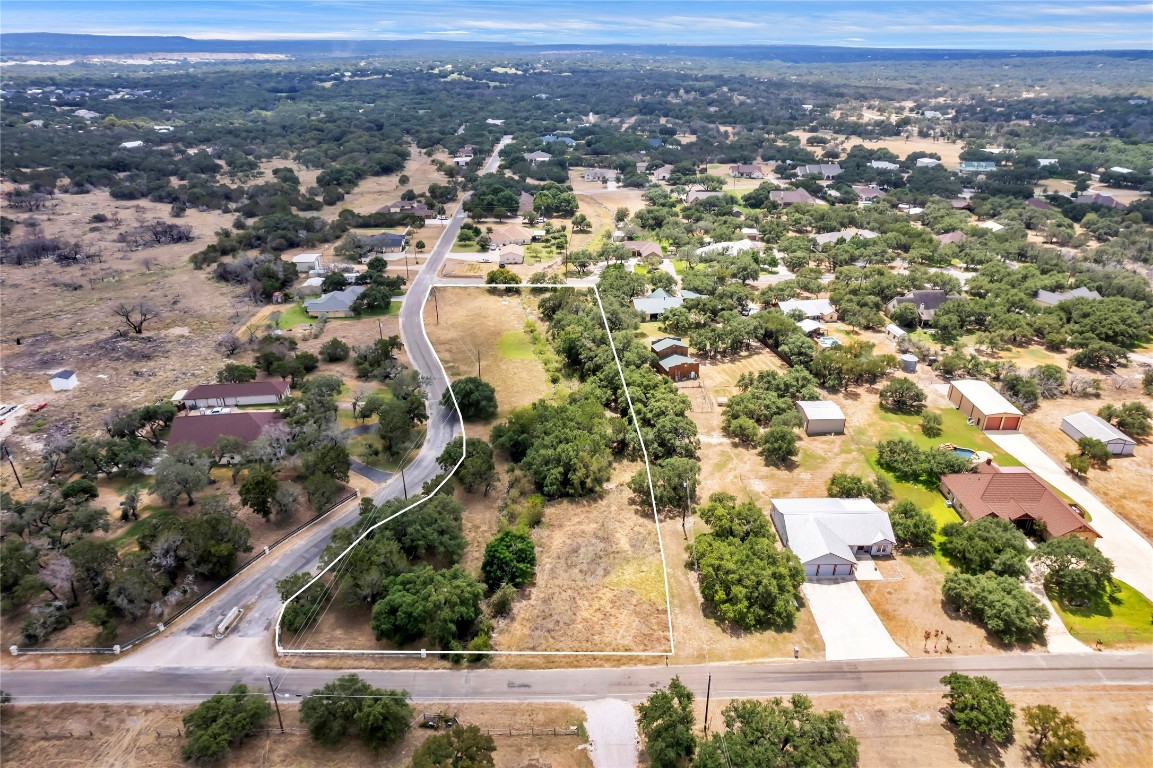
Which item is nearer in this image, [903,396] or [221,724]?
[221,724]

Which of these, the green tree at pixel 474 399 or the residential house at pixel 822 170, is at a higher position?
the residential house at pixel 822 170

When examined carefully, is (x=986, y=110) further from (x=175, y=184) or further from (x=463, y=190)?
(x=175, y=184)

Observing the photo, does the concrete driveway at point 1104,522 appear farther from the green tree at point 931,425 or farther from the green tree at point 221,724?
the green tree at point 221,724

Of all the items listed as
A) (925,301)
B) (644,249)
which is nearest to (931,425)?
(925,301)

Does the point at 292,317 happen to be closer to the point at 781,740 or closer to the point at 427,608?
the point at 427,608

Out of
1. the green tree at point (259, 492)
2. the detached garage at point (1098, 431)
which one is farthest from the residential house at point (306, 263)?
the detached garage at point (1098, 431)

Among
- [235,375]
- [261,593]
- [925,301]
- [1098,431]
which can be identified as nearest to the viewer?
[261,593]

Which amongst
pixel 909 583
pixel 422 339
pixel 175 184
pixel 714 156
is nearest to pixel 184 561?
pixel 422 339

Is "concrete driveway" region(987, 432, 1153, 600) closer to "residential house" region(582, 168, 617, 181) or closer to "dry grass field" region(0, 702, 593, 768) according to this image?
"dry grass field" region(0, 702, 593, 768)
